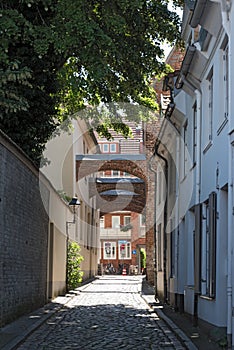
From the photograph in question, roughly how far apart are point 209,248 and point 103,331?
2.41m

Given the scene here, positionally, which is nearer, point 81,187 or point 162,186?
point 162,186

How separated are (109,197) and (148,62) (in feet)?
97.1

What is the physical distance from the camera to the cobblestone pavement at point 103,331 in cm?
1096

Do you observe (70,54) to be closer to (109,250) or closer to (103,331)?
(103,331)

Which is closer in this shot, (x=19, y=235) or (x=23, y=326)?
(x=23, y=326)

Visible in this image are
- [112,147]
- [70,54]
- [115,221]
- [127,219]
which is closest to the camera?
[70,54]

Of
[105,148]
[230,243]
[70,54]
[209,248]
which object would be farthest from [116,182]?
[230,243]

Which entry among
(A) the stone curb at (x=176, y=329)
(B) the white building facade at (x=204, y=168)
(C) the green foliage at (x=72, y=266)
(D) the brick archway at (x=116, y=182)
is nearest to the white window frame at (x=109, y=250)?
(D) the brick archway at (x=116, y=182)

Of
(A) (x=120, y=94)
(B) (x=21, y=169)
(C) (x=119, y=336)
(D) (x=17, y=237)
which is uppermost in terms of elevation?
(A) (x=120, y=94)

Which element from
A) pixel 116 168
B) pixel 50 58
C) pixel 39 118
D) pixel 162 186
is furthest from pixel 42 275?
pixel 116 168

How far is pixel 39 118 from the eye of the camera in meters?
16.7

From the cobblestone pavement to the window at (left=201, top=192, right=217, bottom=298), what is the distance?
1.01 m

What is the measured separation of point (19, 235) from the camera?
14281 millimetres

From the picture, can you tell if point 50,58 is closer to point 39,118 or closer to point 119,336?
point 39,118
